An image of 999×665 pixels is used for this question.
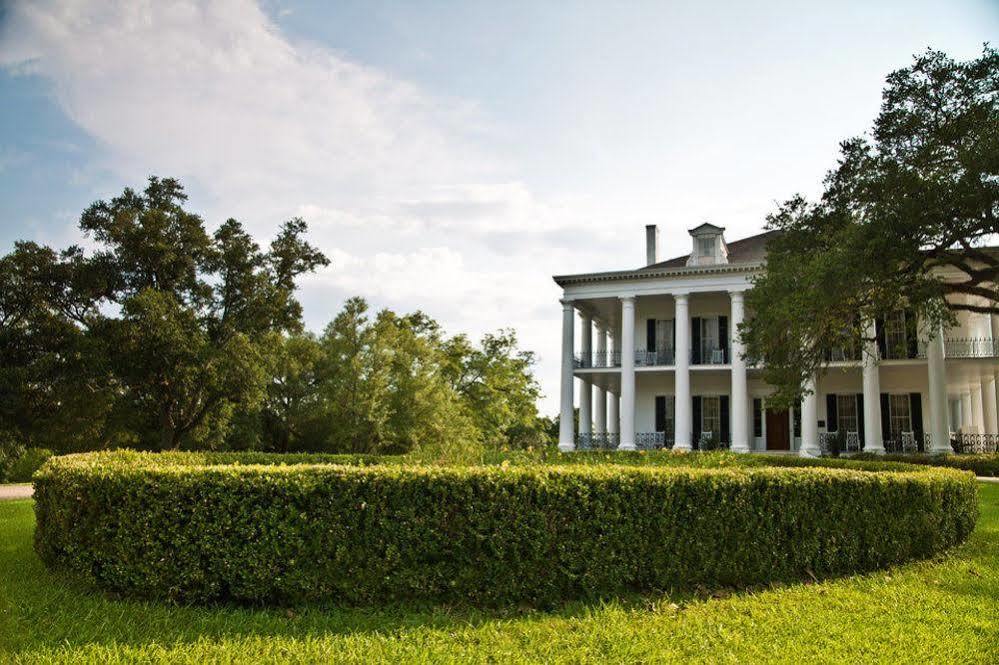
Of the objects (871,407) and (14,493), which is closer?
(14,493)

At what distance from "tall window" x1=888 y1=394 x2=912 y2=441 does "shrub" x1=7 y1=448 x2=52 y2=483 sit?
3243 centimetres

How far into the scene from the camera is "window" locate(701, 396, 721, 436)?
103 ft

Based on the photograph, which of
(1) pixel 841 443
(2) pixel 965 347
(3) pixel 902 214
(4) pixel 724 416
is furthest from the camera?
(4) pixel 724 416

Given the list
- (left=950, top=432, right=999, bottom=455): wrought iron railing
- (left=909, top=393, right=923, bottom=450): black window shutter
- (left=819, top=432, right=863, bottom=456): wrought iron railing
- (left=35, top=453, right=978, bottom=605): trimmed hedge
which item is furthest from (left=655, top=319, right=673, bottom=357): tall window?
(left=35, top=453, right=978, bottom=605): trimmed hedge

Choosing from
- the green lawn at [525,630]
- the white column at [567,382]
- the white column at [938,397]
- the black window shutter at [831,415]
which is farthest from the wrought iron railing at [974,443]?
the green lawn at [525,630]

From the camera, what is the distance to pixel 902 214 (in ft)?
47.1

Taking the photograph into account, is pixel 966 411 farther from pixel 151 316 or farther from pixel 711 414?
pixel 151 316

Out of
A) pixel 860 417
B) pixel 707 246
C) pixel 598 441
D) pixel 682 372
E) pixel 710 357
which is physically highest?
pixel 707 246

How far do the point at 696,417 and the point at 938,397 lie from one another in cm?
964

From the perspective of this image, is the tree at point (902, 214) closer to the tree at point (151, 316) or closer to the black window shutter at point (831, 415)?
the black window shutter at point (831, 415)

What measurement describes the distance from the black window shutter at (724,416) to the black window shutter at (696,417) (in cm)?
90

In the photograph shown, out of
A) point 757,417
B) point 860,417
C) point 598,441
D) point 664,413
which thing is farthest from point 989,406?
point 598,441

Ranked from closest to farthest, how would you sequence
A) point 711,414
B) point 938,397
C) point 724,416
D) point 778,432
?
1. point 938,397
2. point 778,432
3. point 724,416
4. point 711,414

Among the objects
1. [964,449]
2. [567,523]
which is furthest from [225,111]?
[964,449]
